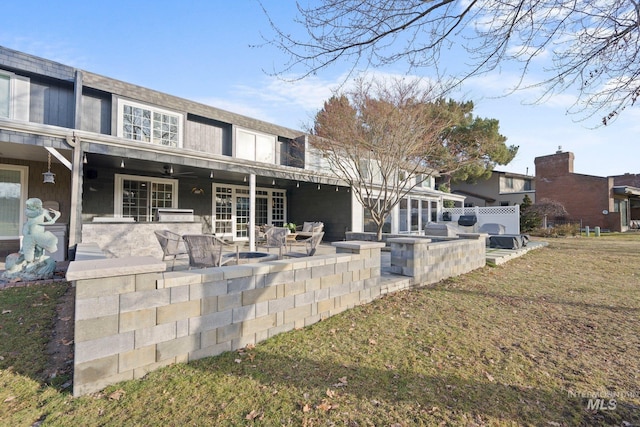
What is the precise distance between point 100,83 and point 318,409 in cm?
1038

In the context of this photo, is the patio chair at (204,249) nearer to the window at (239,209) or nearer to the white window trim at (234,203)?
the window at (239,209)

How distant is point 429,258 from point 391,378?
3.71m

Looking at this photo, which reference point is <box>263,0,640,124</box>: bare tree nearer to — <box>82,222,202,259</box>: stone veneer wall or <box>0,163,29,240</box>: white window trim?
<box>82,222,202,259</box>: stone veneer wall

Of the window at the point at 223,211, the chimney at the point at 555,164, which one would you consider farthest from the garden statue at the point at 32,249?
the chimney at the point at 555,164

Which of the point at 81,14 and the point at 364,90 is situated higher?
the point at 81,14

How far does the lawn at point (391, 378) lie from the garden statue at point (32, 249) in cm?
102

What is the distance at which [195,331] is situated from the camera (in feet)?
9.41

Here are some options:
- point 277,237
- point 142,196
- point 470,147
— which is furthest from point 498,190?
point 142,196

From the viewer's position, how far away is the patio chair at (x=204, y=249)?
445 centimetres

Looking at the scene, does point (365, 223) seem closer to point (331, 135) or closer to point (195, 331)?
point (331, 135)

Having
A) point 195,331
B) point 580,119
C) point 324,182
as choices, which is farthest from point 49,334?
point 324,182

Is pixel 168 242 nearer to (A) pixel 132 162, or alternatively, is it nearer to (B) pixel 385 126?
(A) pixel 132 162

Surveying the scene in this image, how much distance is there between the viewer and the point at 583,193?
79.4 feet

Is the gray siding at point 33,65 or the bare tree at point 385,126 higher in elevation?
the gray siding at point 33,65
